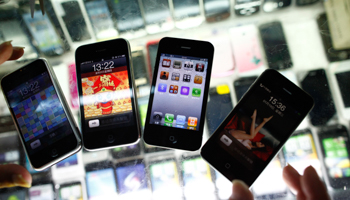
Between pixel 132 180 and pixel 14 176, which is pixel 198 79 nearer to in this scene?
pixel 132 180

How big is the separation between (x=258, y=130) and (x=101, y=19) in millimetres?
530

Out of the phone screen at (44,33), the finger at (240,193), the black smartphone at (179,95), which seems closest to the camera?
the finger at (240,193)

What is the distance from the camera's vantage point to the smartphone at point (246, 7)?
2.21ft

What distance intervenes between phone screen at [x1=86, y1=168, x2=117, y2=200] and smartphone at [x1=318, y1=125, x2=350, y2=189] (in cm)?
55

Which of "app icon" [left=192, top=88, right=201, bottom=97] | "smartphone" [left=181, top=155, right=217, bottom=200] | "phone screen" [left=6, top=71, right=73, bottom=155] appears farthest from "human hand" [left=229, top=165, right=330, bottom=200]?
"phone screen" [left=6, top=71, right=73, bottom=155]

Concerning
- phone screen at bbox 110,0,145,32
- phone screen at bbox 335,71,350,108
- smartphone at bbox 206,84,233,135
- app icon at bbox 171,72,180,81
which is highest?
phone screen at bbox 110,0,145,32

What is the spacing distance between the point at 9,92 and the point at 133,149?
0.36 meters

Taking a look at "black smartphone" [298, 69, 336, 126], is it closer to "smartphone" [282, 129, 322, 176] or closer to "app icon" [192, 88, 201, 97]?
"smartphone" [282, 129, 322, 176]

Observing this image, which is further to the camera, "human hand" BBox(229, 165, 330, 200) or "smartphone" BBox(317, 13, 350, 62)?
"smartphone" BBox(317, 13, 350, 62)

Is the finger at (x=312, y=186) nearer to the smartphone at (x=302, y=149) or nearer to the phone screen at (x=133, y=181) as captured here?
the smartphone at (x=302, y=149)

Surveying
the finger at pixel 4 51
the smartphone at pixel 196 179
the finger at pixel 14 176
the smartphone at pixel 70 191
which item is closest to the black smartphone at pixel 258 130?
the smartphone at pixel 196 179

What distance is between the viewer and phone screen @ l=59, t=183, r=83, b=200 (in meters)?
0.62

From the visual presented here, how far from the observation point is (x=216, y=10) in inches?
26.9

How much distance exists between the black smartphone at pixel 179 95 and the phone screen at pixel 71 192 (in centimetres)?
23
